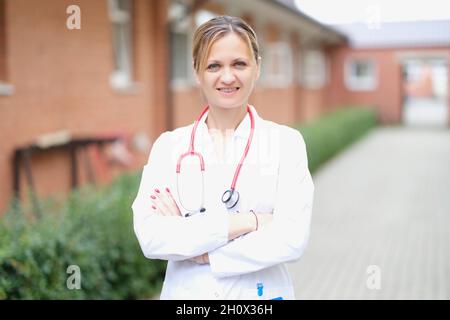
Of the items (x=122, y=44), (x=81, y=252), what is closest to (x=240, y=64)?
(x=81, y=252)

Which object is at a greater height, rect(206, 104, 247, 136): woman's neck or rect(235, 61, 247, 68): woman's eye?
rect(235, 61, 247, 68): woman's eye

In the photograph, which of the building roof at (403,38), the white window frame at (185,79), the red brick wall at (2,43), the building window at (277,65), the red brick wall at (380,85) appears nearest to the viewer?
the red brick wall at (2,43)

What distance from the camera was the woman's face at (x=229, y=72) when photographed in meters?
1.81

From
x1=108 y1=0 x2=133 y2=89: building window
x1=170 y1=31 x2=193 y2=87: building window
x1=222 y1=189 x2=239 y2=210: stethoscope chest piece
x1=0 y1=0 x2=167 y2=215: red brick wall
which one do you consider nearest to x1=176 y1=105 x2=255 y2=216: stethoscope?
x1=222 y1=189 x2=239 y2=210: stethoscope chest piece

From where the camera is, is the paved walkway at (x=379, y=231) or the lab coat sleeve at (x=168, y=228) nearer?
the lab coat sleeve at (x=168, y=228)

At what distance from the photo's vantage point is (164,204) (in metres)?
1.88

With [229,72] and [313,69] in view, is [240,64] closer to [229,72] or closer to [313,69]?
[229,72]

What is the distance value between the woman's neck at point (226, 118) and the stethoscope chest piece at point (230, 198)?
0.16m

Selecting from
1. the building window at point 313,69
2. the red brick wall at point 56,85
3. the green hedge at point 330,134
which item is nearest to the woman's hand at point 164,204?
the red brick wall at point 56,85

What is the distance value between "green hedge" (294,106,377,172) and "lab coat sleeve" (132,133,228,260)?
9.88 m

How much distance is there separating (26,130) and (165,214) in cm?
572

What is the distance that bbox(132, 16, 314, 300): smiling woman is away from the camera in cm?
182

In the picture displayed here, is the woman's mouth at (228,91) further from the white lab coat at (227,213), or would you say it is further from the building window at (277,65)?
the building window at (277,65)

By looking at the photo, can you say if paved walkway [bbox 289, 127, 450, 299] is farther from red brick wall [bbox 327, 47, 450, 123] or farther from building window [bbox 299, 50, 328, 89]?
red brick wall [bbox 327, 47, 450, 123]
